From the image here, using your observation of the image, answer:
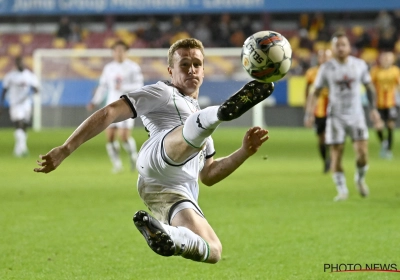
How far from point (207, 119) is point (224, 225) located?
4.40 m

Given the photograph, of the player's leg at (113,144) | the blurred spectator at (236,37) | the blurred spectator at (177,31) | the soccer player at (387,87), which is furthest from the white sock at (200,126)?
the blurred spectator at (177,31)

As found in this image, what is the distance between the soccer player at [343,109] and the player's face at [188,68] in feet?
18.9

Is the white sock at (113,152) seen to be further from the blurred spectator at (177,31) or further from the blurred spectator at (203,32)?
the blurred spectator at (177,31)

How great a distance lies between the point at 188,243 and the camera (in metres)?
4.73

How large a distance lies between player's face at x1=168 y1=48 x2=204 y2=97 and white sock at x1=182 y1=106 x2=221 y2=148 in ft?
1.88

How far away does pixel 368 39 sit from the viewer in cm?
3062

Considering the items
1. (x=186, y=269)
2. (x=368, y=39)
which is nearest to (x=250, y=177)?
(x=186, y=269)

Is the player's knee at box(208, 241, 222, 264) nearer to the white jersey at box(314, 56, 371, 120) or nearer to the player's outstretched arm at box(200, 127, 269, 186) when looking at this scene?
the player's outstretched arm at box(200, 127, 269, 186)

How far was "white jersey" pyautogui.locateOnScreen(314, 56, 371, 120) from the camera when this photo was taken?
10.9m

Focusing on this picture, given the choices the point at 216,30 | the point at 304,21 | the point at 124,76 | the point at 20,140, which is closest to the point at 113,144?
the point at 124,76

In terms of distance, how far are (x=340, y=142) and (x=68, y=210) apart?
384 centimetres

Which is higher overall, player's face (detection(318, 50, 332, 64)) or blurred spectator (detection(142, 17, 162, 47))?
player's face (detection(318, 50, 332, 64))

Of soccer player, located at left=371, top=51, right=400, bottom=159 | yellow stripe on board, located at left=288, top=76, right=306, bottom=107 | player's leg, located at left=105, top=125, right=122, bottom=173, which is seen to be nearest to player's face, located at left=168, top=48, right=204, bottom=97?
player's leg, located at left=105, top=125, right=122, bottom=173

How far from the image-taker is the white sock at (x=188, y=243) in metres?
4.65
